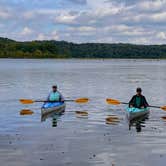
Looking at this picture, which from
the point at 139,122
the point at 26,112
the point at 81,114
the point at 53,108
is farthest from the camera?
the point at 26,112

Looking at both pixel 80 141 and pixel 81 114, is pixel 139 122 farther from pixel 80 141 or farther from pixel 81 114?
pixel 80 141

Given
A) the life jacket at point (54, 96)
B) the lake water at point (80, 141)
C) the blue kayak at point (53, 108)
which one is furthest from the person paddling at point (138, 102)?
the life jacket at point (54, 96)

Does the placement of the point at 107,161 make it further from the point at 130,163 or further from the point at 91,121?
the point at 91,121

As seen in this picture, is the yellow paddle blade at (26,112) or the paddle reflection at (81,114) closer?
the paddle reflection at (81,114)

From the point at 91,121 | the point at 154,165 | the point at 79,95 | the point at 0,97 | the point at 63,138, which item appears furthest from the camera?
the point at 79,95

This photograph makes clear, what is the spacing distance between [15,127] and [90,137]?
186 inches

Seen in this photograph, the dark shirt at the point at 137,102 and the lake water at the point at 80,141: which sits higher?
the dark shirt at the point at 137,102

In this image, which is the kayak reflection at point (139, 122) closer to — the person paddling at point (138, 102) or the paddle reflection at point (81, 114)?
the person paddling at point (138, 102)

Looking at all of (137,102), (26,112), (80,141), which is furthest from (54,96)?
(80,141)

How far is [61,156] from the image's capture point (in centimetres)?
1611

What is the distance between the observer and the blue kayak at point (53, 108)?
27233 millimetres

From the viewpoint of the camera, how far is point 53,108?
2836 cm

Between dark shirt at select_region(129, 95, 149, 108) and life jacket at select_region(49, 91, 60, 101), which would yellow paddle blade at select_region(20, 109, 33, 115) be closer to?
life jacket at select_region(49, 91, 60, 101)

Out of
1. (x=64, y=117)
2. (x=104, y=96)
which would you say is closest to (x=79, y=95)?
(x=104, y=96)
